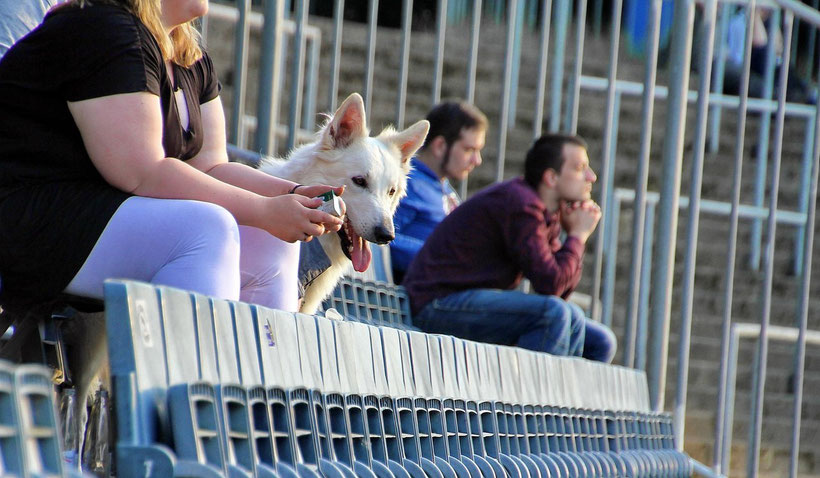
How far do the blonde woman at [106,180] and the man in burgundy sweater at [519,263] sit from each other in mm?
2604

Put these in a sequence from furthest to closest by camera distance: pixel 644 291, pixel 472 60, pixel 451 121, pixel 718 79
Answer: pixel 718 79 < pixel 644 291 < pixel 472 60 < pixel 451 121

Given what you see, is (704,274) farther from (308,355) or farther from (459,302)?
(308,355)

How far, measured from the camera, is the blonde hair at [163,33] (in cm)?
302

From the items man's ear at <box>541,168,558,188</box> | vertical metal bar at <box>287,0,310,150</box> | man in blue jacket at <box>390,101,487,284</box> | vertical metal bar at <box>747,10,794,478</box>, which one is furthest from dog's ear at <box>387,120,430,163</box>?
vertical metal bar at <box>747,10,794,478</box>

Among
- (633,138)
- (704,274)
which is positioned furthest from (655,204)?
(633,138)

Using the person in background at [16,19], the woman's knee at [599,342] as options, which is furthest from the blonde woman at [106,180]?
the woman's knee at [599,342]

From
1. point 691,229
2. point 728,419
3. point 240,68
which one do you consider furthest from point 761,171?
point 240,68

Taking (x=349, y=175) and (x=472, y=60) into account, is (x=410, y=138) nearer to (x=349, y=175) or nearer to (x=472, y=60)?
(x=349, y=175)

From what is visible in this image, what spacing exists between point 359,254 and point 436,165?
2133 millimetres

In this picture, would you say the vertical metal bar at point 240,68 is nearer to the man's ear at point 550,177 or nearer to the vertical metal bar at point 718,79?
the man's ear at point 550,177

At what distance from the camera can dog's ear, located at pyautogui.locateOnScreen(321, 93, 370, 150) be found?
15.1ft

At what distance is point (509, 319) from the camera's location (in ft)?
18.3

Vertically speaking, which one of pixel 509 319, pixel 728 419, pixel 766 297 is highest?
pixel 509 319

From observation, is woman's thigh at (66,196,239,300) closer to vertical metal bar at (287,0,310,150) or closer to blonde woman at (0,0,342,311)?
blonde woman at (0,0,342,311)
